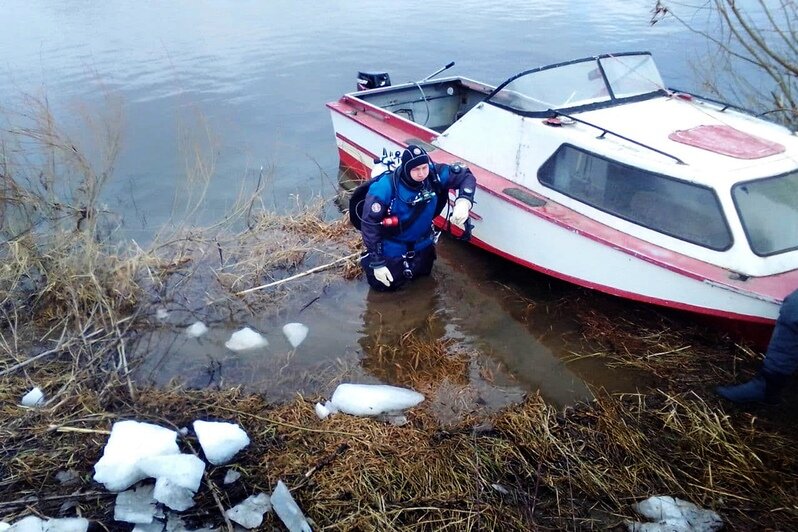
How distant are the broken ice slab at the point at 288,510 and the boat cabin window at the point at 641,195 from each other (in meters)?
3.17

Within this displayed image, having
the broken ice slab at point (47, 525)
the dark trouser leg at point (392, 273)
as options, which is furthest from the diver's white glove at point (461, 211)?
the broken ice slab at point (47, 525)

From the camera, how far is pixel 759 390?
3.84 meters

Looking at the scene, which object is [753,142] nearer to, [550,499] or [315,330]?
[550,499]

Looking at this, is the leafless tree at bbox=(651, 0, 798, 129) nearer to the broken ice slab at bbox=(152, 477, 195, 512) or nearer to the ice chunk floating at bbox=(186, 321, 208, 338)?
the ice chunk floating at bbox=(186, 321, 208, 338)

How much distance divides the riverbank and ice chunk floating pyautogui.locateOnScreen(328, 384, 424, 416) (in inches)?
4.6

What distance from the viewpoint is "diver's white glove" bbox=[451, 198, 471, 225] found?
5.03m

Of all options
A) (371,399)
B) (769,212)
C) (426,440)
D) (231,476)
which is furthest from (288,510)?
(769,212)

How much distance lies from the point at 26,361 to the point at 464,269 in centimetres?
387

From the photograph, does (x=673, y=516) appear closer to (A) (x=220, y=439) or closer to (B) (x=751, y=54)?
(A) (x=220, y=439)

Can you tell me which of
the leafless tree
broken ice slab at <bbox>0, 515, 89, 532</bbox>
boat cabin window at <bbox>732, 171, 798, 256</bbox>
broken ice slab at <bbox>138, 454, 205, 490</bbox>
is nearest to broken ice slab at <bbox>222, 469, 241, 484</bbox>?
broken ice slab at <bbox>138, 454, 205, 490</bbox>

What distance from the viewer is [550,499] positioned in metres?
3.42

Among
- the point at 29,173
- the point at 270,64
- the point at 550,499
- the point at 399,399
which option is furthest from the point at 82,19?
the point at 550,499

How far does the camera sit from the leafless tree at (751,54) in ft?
18.5

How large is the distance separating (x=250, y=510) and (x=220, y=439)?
553 mm
